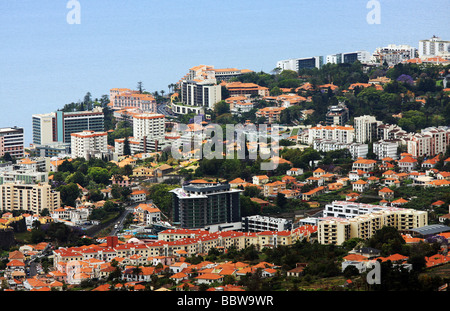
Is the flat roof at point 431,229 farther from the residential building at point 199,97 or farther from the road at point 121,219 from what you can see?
the residential building at point 199,97

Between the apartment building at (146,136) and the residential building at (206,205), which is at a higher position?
the apartment building at (146,136)

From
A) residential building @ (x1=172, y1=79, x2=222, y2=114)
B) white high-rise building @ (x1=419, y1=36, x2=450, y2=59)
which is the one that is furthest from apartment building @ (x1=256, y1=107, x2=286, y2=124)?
white high-rise building @ (x1=419, y1=36, x2=450, y2=59)

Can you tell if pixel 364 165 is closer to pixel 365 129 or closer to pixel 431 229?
pixel 365 129

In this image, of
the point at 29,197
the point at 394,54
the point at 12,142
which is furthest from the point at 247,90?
the point at 29,197

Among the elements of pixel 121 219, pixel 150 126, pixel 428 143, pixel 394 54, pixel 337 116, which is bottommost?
pixel 121 219

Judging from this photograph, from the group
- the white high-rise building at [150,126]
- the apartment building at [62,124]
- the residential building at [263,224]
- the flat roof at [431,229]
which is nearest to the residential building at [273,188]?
the residential building at [263,224]

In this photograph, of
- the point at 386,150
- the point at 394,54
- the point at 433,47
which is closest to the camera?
the point at 386,150

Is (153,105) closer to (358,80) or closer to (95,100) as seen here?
(95,100)
